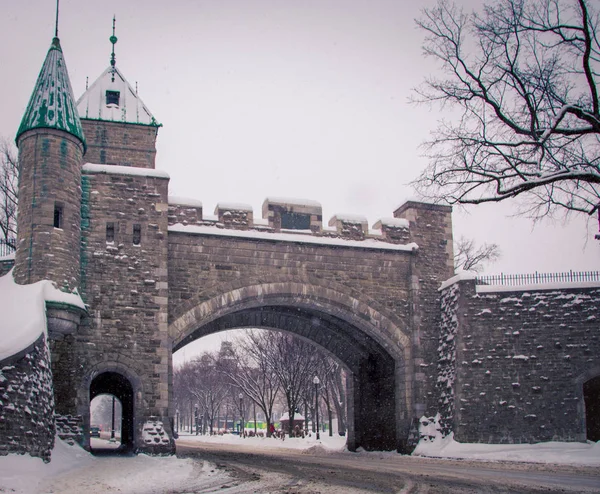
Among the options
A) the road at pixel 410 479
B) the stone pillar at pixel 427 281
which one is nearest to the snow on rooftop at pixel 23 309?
the road at pixel 410 479

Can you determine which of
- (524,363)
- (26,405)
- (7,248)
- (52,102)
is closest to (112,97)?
(7,248)

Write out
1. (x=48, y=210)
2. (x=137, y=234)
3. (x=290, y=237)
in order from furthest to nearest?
(x=290, y=237) → (x=137, y=234) → (x=48, y=210)

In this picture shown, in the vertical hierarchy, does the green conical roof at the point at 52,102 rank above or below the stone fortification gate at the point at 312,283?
above

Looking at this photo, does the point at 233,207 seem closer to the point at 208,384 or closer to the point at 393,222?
the point at 393,222

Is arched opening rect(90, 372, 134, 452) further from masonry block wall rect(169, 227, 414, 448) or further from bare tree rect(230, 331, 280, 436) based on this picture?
bare tree rect(230, 331, 280, 436)

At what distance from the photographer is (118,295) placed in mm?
16969

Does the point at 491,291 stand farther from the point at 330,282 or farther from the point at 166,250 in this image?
the point at 166,250

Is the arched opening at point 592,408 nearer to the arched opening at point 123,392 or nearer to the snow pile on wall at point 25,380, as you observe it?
the arched opening at point 123,392

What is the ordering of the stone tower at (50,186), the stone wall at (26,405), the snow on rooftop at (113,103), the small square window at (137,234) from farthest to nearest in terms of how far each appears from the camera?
the snow on rooftop at (113,103) < the small square window at (137,234) < the stone tower at (50,186) < the stone wall at (26,405)

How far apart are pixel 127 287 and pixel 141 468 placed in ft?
17.1

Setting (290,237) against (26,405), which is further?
(290,237)

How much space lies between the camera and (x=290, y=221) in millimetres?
19344

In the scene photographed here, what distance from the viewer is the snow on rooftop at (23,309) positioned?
40.6 ft

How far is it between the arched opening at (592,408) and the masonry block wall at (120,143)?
56.6ft
